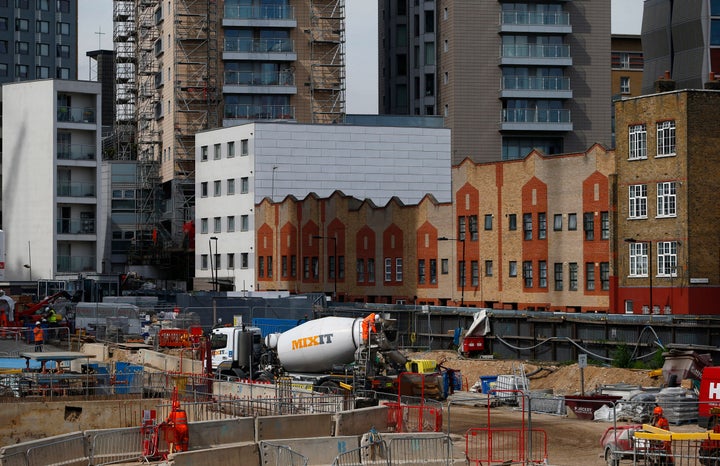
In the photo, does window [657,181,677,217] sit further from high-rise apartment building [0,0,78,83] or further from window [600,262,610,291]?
high-rise apartment building [0,0,78,83]

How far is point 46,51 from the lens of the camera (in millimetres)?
188750

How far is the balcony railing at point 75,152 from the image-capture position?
322 feet

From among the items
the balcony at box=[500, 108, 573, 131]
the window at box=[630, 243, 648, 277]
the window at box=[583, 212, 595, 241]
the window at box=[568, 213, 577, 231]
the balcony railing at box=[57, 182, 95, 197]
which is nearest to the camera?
the window at box=[630, 243, 648, 277]

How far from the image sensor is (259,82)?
4530 inches

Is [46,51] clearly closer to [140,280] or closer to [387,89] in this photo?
[387,89]

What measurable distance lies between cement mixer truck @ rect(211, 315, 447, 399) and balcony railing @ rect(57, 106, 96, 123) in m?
51.0

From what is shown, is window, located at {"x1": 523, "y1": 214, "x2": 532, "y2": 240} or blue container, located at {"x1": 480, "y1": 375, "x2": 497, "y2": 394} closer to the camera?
blue container, located at {"x1": 480, "y1": 375, "x2": 497, "y2": 394}

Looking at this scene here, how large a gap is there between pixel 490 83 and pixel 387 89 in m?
20.6

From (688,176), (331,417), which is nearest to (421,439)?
(331,417)

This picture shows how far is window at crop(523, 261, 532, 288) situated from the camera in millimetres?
75812

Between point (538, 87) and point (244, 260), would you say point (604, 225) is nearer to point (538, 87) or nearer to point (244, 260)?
point (244, 260)

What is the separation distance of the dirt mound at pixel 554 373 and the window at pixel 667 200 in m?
12.7

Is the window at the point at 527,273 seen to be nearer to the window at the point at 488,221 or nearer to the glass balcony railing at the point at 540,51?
the window at the point at 488,221

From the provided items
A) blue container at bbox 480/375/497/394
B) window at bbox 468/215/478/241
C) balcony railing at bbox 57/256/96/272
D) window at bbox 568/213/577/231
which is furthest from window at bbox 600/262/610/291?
balcony railing at bbox 57/256/96/272
